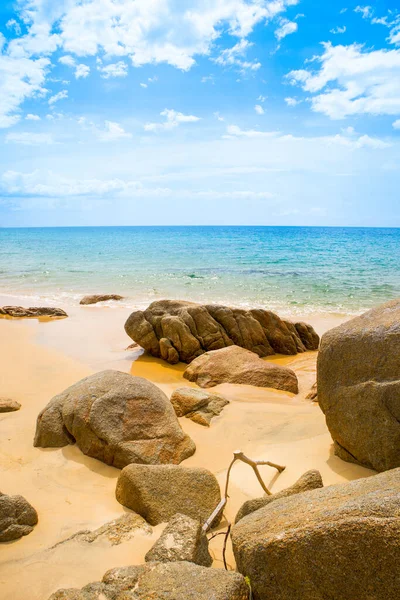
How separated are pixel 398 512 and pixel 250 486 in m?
2.28

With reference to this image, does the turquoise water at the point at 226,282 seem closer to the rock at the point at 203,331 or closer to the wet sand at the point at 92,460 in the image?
the rock at the point at 203,331

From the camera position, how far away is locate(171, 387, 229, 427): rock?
6.40 meters

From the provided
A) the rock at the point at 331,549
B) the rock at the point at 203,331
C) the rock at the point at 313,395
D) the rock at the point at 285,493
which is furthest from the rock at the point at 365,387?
the rock at the point at 203,331

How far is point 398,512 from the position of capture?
2451 mm

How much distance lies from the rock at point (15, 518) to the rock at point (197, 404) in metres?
2.94

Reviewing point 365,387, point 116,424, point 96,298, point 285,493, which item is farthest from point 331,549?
point 96,298

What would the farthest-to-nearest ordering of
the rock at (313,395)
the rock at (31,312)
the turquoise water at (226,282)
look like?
the turquoise water at (226,282), the rock at (31,312), the rock at (313,395)

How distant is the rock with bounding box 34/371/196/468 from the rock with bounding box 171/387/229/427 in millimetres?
1004

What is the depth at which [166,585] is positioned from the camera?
2549 mm

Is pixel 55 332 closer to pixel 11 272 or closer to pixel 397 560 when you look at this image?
pixel 397 560

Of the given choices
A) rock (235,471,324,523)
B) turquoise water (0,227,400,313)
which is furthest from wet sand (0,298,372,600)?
turquoise water (0,227,400,313)

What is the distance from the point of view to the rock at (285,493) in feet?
11.5

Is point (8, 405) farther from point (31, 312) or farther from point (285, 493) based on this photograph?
point (31, 312)

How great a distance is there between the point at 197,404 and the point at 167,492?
2.68 m
